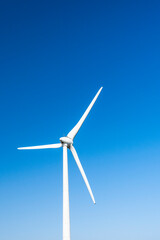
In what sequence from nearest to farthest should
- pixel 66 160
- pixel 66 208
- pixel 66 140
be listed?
pixel 66 208 < pixel 66 160 < pixel 66 140

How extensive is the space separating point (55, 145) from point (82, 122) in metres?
6.40

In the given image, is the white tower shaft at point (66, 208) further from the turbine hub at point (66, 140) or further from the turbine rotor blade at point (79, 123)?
the turbine rotor blade at point (79, 123)

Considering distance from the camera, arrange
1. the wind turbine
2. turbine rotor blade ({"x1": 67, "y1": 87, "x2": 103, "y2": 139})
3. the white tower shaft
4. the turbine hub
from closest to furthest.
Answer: the white tower shaft < the wind turbine < the turbine hub < turbine rotor blade ({"x1": 67, "y1": 87, "x2": 103, "y2": 139})

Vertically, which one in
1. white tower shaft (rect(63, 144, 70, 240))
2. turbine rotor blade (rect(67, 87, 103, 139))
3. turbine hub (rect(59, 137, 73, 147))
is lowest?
white tower shaft (rect(63, 144, 70, 240))

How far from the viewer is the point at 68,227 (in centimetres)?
4369

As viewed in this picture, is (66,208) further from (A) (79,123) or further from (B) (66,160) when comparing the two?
(A) (79,123)

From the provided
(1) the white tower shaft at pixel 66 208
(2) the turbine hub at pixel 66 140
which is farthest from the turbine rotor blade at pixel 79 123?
(1) the white tower shaft at pixel 66 208

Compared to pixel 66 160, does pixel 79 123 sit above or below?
above

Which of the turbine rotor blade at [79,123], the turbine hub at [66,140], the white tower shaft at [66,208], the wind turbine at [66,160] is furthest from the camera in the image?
the turbine rotor blade at [79,123]

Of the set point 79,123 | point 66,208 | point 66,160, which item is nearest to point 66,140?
point 66,160

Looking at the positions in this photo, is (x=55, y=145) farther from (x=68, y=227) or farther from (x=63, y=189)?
(x=68, y=227)

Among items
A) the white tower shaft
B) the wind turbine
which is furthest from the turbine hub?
the white tower shaft

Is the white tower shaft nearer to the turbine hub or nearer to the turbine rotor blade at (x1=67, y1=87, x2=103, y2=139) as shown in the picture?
the turbine hub

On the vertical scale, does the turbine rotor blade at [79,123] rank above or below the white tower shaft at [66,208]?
above
